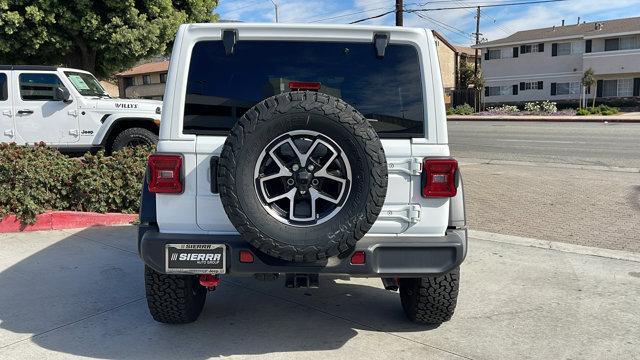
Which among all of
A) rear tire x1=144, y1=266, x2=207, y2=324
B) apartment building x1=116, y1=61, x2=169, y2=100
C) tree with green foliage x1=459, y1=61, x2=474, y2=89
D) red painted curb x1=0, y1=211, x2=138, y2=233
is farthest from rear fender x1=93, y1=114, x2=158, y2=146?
tree with green foliage x1=459, y1=61, x2=474, y2=89

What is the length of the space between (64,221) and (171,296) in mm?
3354

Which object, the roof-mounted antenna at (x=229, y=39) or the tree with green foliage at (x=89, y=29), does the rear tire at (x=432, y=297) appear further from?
the tree with green foliage at (x=89, y=29)

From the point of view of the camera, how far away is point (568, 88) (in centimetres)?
4525

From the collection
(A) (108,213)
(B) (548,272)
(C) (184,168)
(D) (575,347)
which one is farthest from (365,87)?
(A) (108,213)

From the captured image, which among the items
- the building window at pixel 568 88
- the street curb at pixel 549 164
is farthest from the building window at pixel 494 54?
the street curb at pixel 549 164

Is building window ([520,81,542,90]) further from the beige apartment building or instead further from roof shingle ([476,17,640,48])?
the beige apartment building

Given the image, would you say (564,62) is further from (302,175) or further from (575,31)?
(302,175)

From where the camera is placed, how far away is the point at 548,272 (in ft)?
16.3

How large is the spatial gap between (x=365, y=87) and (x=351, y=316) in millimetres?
1768

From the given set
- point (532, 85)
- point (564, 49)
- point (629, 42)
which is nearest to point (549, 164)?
point (629, 42)

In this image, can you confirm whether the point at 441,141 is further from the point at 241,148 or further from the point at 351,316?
the point at 351,316

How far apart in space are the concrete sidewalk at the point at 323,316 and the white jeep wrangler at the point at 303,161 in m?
0.58

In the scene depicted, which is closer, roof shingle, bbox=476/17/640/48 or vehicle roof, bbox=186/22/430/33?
vehicle roof, bbox=186/22/430/33

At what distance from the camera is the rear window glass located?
10.7 feet
